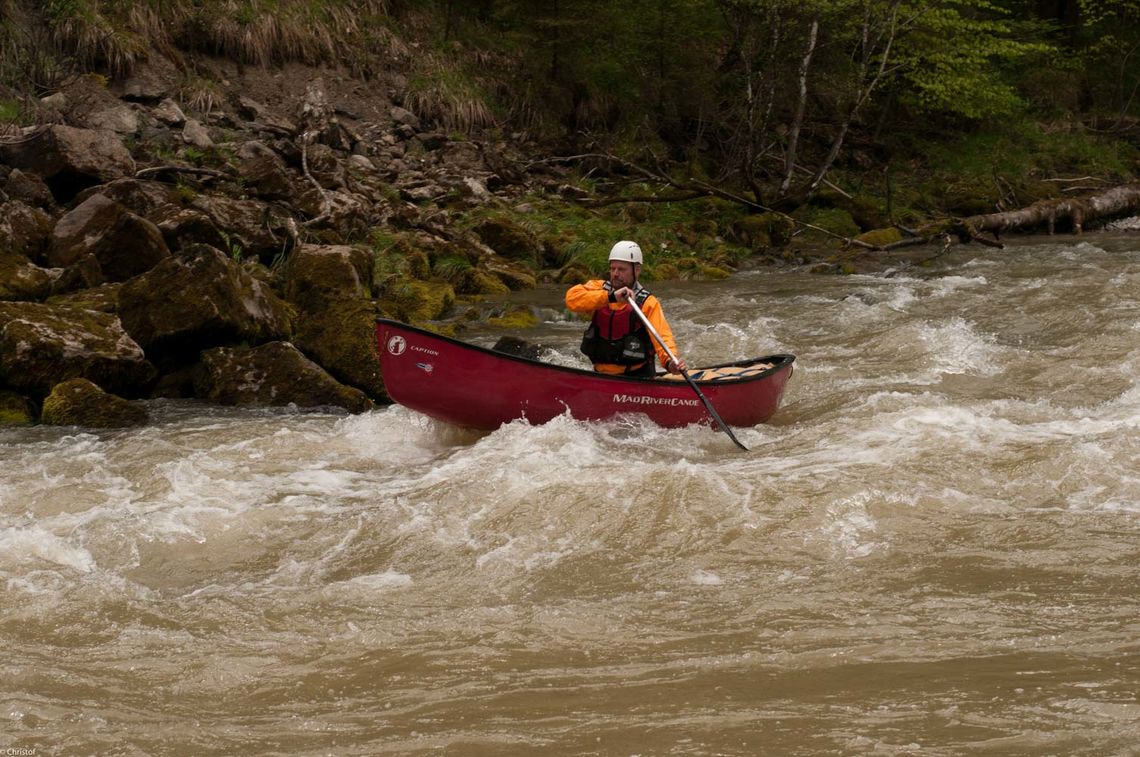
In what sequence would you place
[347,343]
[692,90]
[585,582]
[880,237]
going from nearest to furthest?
[585,582]
[347,343]
[880,237]
[692,90]

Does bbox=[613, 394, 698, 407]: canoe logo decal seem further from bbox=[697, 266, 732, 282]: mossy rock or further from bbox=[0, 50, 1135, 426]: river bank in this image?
bbox=[697, 266, 732, 282]: mossy rock

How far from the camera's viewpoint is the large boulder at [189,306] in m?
8.42

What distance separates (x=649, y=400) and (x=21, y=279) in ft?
18.5

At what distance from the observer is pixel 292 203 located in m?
13.0

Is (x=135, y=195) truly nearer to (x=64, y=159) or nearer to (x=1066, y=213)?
(x=64, y=159)

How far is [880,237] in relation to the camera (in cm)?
1678

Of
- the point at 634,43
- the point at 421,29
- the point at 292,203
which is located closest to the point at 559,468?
the point at 292,203

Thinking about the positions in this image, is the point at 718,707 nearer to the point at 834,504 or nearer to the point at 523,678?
the point at 523,678

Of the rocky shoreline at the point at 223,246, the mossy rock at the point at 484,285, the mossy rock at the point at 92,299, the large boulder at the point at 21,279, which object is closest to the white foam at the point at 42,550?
the rocky shoreline at the point at 223,246

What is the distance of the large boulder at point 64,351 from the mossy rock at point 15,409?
102 mm

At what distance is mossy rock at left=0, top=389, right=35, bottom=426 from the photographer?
25.2ft

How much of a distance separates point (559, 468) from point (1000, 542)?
7.83 ft

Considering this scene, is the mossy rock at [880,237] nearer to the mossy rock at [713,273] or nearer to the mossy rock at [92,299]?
the mossy rock at [713,273]

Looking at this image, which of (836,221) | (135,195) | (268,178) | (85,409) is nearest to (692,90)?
(836,221)
